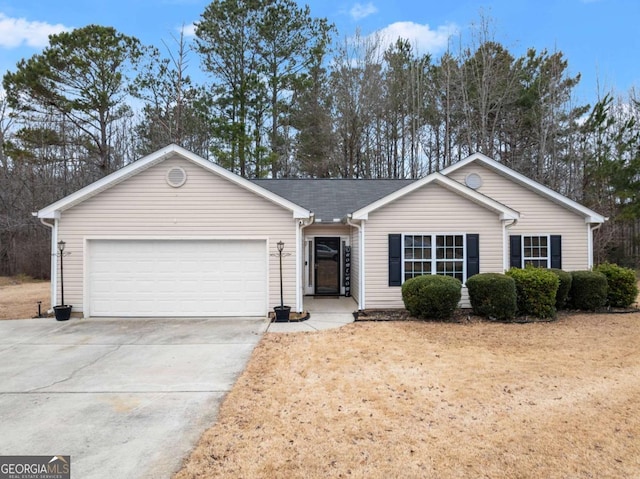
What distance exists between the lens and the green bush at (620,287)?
9.96m

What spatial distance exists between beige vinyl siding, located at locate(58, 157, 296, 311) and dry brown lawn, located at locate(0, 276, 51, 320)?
206 cm

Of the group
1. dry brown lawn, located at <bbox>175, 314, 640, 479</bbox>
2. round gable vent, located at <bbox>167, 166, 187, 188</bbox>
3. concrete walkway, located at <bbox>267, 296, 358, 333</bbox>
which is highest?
round gable vent, located at <bbox>167, 166, 187, 188</bbox>

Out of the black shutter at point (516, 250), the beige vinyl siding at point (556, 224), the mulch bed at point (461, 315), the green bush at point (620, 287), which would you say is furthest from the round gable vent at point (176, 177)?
the green bush at point (620, 287)

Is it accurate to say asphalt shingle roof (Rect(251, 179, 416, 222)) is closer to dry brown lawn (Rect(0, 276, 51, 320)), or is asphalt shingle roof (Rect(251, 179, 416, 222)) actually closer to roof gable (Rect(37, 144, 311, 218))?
roof gable (Rect(37, 144, 311, 218))

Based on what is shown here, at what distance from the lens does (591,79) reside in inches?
802

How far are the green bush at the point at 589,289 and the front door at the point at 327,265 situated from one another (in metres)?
6.48

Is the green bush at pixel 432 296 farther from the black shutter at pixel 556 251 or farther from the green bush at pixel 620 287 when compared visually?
the green bush at pixel 620 287

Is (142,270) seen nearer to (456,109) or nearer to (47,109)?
(47,109)

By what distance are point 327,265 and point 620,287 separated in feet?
26.4

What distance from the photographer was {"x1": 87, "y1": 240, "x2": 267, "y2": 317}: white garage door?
933cm

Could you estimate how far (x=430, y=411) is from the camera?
4203 mm

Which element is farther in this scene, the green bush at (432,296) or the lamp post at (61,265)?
the lamp post at (61,265)

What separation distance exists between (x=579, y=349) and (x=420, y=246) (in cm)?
424

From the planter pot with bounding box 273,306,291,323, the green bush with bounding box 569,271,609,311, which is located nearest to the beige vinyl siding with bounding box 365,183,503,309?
the green bush with bounding box 569,271,609,311
